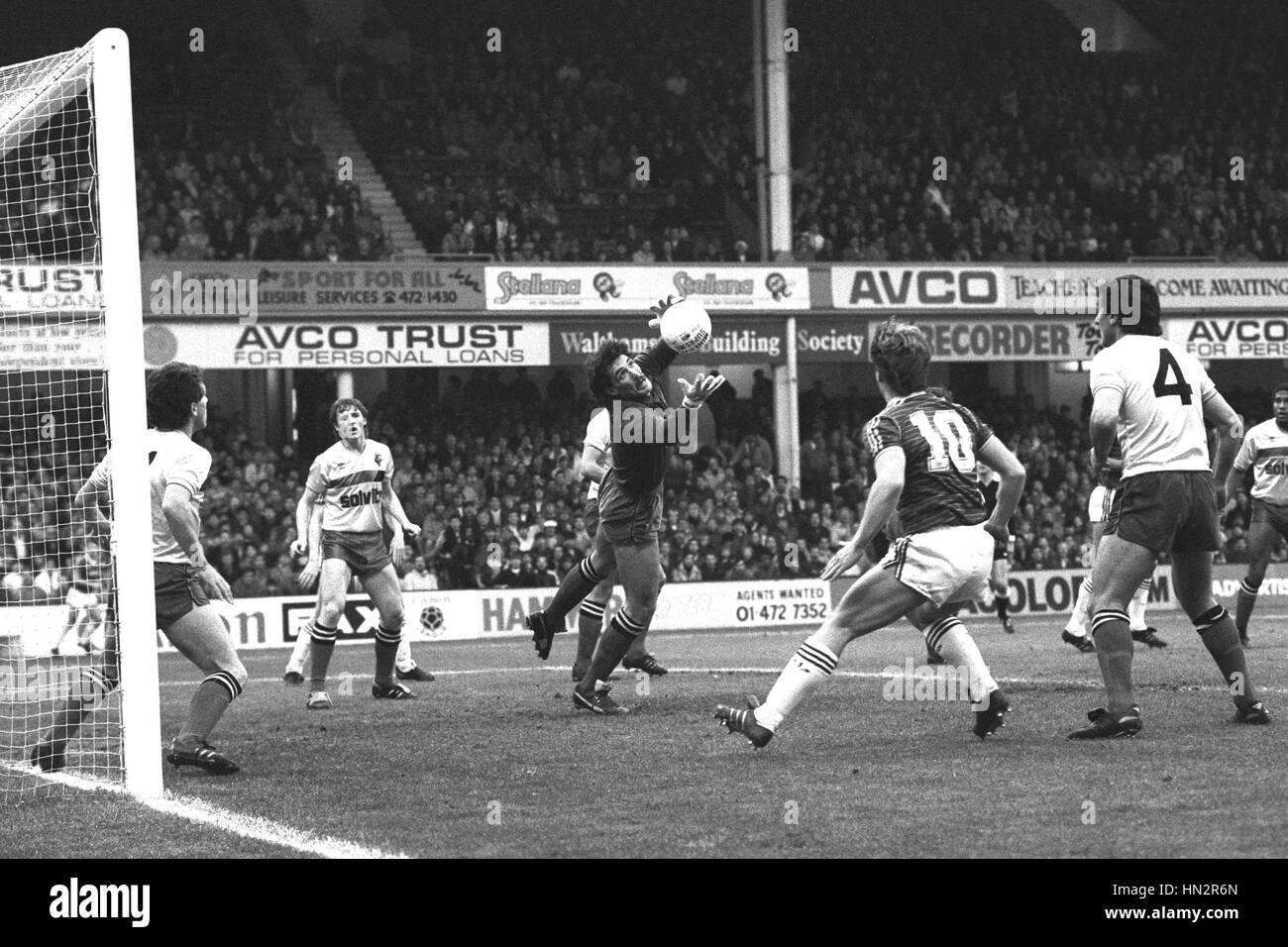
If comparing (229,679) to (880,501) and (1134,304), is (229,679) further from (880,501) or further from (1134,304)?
(1134,304)

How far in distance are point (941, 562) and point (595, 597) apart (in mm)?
4412

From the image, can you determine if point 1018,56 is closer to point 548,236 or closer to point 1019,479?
point 548,236

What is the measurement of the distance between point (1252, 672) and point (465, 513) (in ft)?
51.2

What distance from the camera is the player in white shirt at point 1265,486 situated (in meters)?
15.2

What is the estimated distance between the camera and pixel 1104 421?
8531 millimetres

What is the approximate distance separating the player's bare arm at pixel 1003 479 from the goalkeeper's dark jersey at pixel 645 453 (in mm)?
2439

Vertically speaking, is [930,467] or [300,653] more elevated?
[930,467]

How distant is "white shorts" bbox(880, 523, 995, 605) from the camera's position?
8.16 metres

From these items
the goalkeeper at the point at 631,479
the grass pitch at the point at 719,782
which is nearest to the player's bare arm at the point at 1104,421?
A: the grass pitch at the point at 719,782

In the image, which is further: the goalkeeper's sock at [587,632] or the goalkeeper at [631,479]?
the goalkeeper's sock at [587,632]

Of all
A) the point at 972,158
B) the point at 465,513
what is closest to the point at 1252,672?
the point at 465,513

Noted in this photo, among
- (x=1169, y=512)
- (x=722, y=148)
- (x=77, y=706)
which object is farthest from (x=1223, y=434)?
(x=722, y=148)

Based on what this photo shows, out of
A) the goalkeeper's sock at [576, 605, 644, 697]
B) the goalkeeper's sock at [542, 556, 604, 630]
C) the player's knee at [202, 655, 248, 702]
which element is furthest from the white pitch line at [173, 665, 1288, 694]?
the player's knee at [202, 655, 248, 702]

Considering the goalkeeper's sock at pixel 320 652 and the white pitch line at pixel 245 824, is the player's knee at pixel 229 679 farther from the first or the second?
the goalkeeper's sock at pixel 320 652
